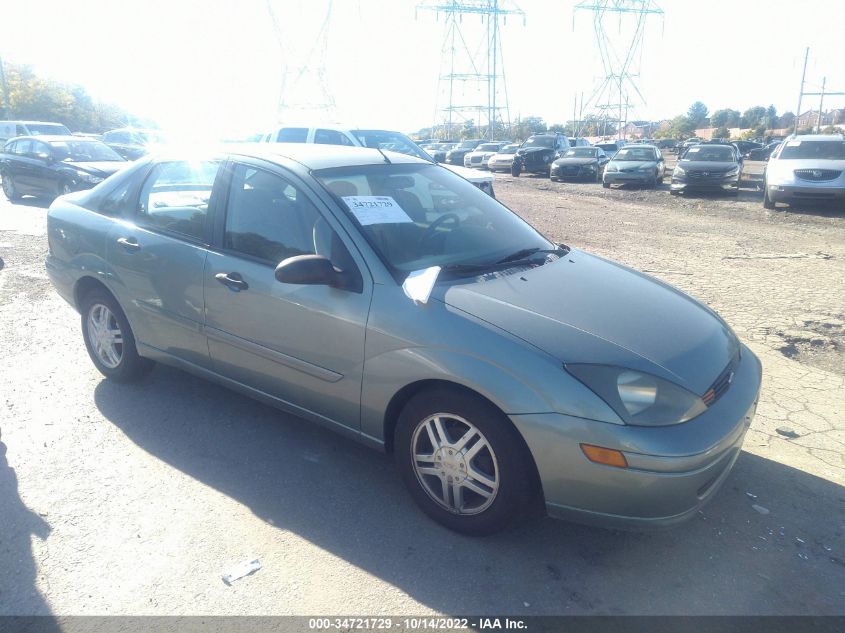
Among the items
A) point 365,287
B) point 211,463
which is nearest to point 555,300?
point 365,287

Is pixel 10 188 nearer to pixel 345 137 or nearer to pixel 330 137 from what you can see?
pixel 330 137

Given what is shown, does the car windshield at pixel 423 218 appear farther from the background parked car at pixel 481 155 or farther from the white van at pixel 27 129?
the background parked car at pixel 481 155

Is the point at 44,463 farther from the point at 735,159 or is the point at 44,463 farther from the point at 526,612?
the point at 735,159

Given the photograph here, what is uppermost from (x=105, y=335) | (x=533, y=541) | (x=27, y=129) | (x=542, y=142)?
(x=27, y=129)

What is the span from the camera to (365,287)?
10.2 feet

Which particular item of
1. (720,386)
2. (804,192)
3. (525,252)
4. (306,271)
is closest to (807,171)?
(804,192)

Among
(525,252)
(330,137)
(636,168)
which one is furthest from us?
(636,168)

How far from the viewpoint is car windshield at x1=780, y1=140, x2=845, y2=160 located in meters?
14.7

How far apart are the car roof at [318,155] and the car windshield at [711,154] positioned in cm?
1688

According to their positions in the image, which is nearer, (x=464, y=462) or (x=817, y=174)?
(x=464, y=462)

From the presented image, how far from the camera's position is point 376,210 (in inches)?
135

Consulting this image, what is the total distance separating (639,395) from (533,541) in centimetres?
89

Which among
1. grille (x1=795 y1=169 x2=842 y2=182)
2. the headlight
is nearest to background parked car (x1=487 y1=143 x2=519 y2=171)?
grille (x1=795 y1=169 x2=842 y2=182)

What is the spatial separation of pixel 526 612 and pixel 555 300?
4.48 ft
